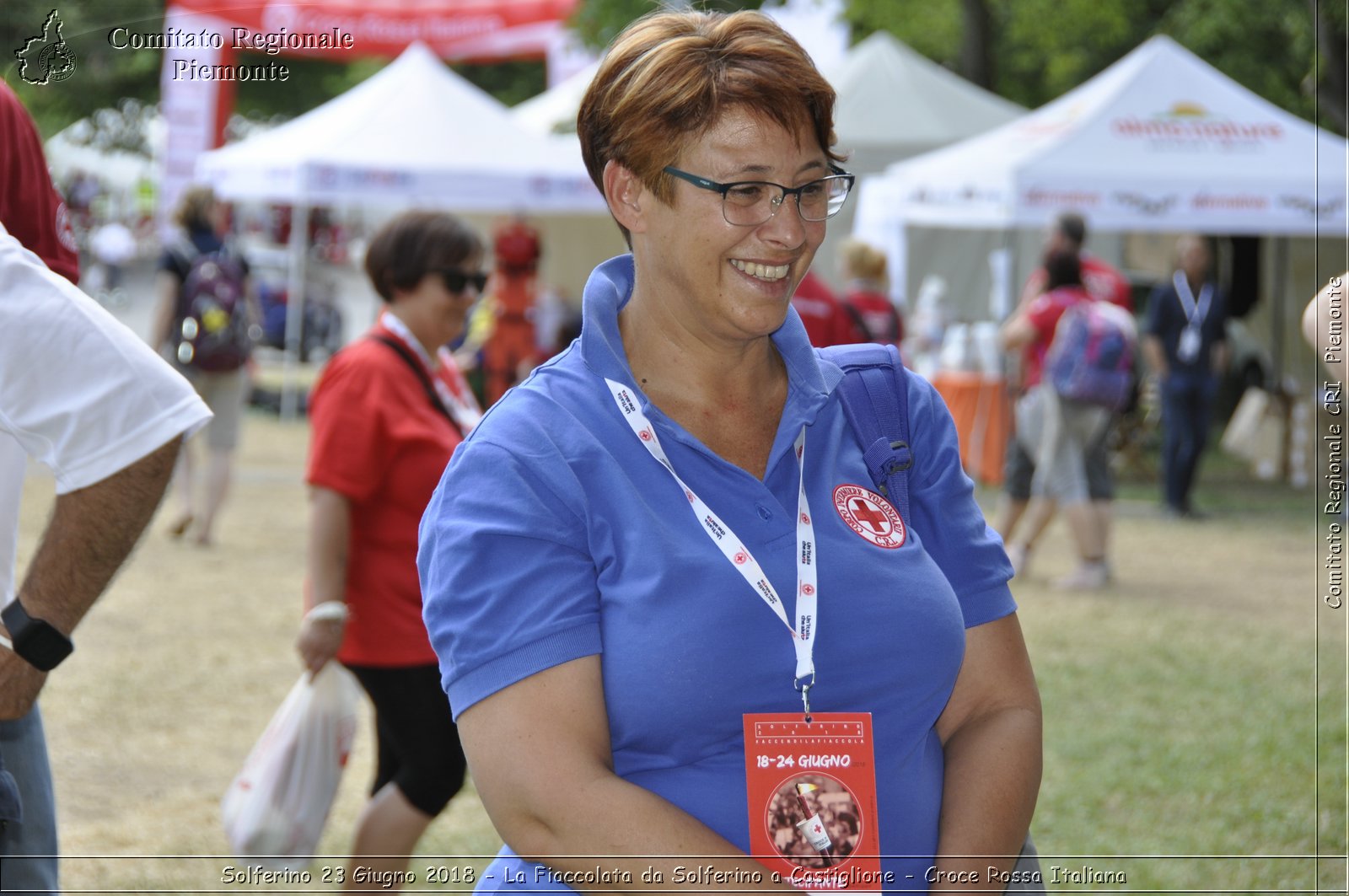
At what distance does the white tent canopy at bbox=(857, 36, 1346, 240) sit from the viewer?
37.8 feet

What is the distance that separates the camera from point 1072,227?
9.53m

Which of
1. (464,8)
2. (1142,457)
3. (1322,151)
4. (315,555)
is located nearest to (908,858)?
(315,555)

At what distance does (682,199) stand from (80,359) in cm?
89

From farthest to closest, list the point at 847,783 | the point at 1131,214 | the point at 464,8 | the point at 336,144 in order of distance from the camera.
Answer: the point at 464,8 < the point at 336,144 < the point at 1131,214 < the point at 847,783

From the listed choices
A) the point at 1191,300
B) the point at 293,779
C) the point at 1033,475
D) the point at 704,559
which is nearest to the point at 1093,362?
the point at 1033,475

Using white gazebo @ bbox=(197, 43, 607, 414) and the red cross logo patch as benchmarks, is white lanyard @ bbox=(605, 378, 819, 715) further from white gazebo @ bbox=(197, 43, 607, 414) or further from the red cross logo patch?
white gazebo @ bbox=(197, 43, 607, 414)

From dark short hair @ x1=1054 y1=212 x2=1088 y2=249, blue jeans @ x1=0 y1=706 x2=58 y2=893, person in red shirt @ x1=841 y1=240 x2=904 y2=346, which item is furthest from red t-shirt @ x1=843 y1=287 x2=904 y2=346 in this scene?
blue jeans @ x1=0 y1=706 x2=58 y2=893

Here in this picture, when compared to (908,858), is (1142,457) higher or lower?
lower

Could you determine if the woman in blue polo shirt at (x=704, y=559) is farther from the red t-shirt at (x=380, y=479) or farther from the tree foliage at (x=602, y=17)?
the tree foliage at (x=602, y=17)

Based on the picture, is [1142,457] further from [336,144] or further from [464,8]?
[464,8]

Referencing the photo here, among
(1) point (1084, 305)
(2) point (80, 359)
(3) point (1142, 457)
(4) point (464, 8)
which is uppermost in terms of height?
(4) point (464, 8)

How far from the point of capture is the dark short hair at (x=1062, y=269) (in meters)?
9.45

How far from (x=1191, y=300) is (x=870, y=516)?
37.0 feet

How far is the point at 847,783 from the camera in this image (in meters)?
1.87
